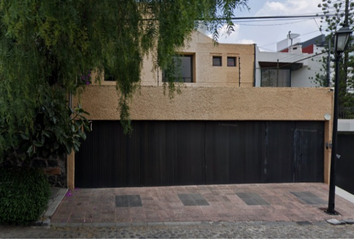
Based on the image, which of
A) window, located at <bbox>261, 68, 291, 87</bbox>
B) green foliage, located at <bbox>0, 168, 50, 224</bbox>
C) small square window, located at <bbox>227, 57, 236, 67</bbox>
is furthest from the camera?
window, located at <bbox>261, 68, 291, 87</bbox>

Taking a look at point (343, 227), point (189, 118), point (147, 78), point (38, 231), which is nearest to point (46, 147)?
point (38, 231)

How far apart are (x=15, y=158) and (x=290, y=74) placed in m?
20.0

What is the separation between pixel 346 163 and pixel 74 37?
9.02 metres

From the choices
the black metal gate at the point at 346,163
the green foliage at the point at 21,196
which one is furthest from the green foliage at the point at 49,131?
the black metal gate at the point at 346,163

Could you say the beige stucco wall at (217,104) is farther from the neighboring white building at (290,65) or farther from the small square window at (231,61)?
the neighboring white building at (290,65)

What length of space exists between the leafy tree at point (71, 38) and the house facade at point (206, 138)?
2848 millimetres

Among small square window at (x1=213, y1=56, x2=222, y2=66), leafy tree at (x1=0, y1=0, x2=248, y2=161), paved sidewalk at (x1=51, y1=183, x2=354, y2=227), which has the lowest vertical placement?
paved sidewalk at (x1=51, y1=183, x2=354, y2=227)

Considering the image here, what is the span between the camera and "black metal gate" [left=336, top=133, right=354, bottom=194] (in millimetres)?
9258

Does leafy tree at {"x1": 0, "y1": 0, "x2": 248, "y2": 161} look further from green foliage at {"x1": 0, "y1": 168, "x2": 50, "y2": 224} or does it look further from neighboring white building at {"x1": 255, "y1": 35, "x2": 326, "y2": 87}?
neighboring white building at {"x1": 255, "y1": 35, "x2": 326, "y2": 87}

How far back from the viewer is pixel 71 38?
4.30 m

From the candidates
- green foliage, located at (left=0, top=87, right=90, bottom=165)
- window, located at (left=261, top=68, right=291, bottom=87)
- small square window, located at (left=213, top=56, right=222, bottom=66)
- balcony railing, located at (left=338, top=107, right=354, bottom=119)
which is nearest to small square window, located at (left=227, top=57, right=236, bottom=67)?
small square window, located at (left=213, top=56, right=222, bottom=66)

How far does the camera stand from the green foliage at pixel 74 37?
12.7ft

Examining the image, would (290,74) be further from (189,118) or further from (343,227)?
(343,227)

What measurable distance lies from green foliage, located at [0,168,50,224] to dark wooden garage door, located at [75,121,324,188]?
260cm
